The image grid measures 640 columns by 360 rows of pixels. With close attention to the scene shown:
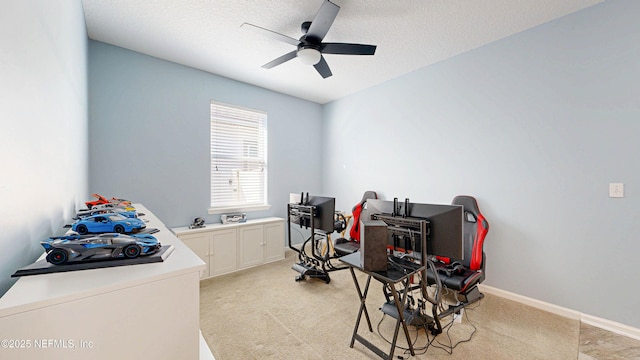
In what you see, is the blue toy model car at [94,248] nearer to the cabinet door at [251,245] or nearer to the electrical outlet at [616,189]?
the cabinet door at [251,245]

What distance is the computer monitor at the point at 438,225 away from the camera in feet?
5.57

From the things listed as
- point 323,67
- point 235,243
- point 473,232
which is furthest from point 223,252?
point 473,232

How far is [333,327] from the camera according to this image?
2215mm

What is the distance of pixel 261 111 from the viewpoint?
165 inches

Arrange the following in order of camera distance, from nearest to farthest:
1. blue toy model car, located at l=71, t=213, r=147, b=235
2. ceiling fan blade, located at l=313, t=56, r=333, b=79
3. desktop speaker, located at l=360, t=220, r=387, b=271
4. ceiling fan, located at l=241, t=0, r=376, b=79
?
blue toy model car, located at l=71, t=213, r=147, b=235 < desktop speaker, located at l=360, t=220, r=387, b=271 < ceiling fan, located at l=241, t=0, r=376, b=79 < ceiling fan blade, located at l=313, t=56, r=333, b=79

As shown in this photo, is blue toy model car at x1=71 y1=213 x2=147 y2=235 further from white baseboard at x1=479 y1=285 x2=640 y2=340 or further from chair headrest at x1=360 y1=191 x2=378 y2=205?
white baseboard at x1=479 y1=285 x2=640 y2=340

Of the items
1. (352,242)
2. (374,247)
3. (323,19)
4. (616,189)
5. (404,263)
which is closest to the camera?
(374,247)

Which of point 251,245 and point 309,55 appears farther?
point 251,245

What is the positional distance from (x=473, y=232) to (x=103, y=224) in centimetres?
325

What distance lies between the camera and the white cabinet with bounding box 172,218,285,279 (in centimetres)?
323

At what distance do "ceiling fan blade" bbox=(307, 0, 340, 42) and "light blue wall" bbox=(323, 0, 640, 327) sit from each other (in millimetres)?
1957

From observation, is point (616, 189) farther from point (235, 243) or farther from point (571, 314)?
point (235, 243)

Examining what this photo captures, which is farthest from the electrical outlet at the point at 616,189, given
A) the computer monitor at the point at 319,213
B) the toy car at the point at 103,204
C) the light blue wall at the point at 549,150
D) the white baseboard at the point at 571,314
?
the toy car at the point at 103,204

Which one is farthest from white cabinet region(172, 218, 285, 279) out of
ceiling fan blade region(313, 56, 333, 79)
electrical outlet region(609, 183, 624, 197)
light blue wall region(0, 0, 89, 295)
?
electrical outlet region(609, 183, 624, 197)
